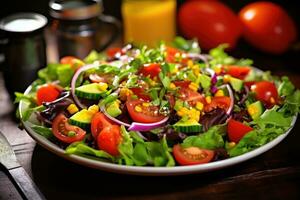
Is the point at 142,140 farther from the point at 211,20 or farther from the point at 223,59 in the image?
the point at 211,20

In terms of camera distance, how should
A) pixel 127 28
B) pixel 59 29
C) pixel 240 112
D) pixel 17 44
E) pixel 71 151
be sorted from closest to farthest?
pixel 71 151
pixel 240 112
pixel 17 44
pixel 59 29
pixel 127 28

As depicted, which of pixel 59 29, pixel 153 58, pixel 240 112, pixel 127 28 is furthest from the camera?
pixel 127 28

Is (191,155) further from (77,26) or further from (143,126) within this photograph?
(77,26)

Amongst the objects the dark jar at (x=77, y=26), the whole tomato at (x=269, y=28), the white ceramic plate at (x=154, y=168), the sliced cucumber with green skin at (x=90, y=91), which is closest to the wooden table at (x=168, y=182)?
the white ceramic plate at (x=154, y=168)

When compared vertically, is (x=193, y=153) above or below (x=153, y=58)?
below

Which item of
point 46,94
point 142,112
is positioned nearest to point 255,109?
point 142,112

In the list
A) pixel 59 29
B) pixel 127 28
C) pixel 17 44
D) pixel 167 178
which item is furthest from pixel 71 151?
pixel 127 28

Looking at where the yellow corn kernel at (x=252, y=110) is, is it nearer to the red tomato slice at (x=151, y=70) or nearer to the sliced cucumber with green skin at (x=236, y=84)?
the sliced cucumber with green skin at (x=236, y=84)

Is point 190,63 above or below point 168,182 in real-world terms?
above
